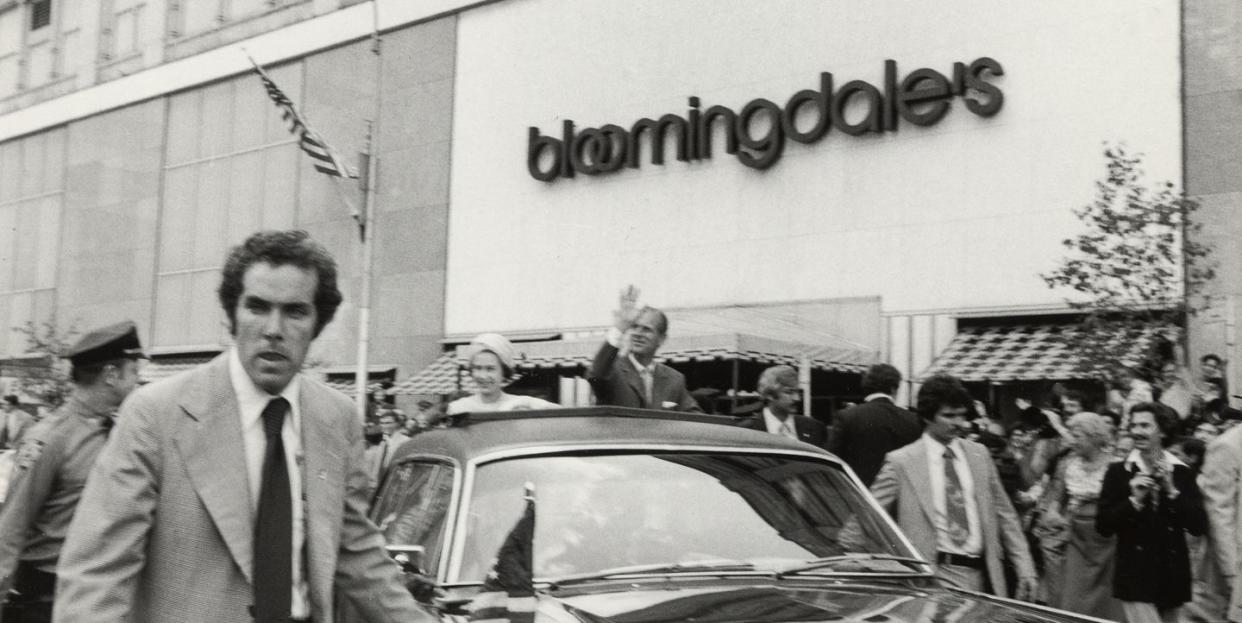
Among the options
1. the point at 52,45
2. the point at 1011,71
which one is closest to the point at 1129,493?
the point at 1011,71

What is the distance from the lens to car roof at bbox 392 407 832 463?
4609 millimetres

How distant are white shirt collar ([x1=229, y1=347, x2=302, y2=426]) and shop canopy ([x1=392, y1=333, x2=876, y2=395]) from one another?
38.2ft

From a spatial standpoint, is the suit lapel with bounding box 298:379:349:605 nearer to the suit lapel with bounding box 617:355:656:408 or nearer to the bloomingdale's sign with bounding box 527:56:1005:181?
the suit lapel with bounding box 617:355:656:408

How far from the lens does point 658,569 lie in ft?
13.5

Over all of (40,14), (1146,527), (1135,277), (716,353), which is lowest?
(1146,527)

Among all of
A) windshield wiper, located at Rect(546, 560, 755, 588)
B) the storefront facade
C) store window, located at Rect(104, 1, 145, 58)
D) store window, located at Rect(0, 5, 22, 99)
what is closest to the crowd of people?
windshield wiper, located at Rect(546, 560, 755, 588)

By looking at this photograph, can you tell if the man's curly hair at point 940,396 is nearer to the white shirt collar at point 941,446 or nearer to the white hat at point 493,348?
the white shirt collar at point 941,446

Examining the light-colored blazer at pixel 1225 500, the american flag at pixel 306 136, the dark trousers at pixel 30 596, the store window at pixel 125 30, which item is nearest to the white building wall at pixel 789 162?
the american flag at pixel 306 136

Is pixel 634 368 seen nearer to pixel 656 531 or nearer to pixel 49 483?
pixel 656 531

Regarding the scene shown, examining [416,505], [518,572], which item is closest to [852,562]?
[518,572]

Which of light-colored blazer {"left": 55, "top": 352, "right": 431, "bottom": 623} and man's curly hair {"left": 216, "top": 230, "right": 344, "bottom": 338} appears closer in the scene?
light-colored blazer {"left": 55, "top": 352, "right": 431, "bottom": 623}

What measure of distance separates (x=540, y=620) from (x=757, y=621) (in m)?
0.64

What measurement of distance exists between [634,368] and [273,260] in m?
4.42

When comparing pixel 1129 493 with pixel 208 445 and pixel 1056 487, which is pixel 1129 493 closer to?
pixel 1056 487
